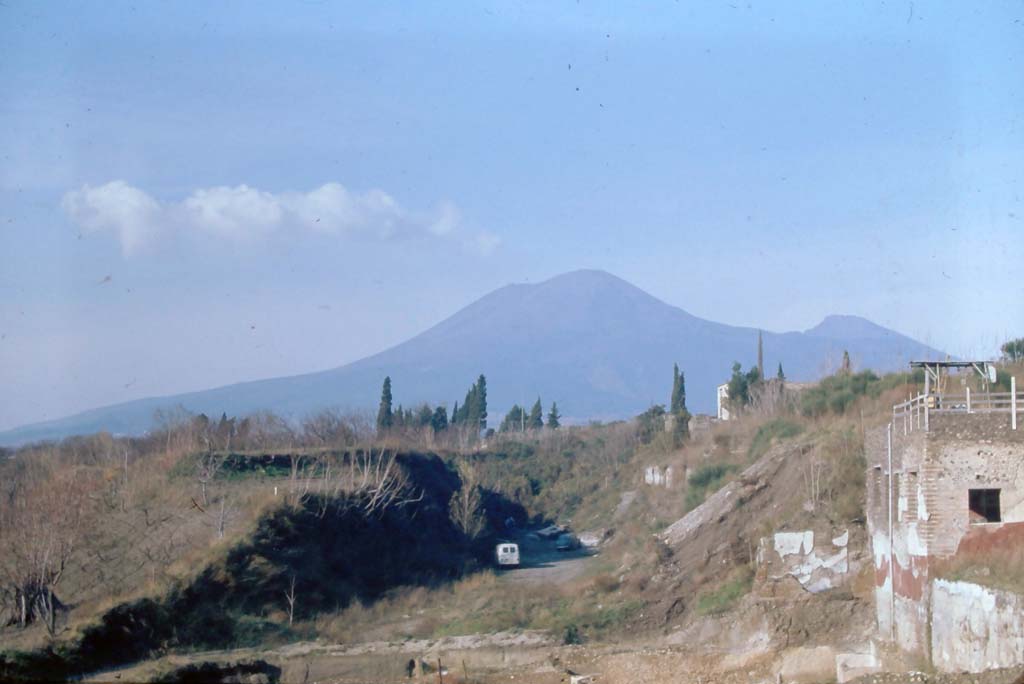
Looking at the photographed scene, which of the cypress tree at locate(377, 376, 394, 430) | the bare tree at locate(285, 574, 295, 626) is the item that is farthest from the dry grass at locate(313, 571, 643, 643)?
the cypress tree at locate(377, 376, 394, 430)

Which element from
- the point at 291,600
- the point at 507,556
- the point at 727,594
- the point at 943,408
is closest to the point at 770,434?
the point at 727,594

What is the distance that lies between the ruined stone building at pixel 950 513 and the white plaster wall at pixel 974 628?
20mm

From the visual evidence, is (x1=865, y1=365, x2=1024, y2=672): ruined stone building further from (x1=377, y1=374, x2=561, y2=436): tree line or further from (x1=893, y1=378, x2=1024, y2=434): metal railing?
(x1=377, y1=374, x2=561, y2=436): tree line

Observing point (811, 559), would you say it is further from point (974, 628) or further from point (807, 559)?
point (974, 628)

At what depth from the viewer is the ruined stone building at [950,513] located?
17.2m

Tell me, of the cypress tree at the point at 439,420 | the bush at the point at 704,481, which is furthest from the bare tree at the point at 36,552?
the cypress tree at the point at 439,420

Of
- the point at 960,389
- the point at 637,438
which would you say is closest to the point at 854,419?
the point at 960,389

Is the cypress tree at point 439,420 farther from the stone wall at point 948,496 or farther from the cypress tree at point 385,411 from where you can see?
the stone wall at point 948,496

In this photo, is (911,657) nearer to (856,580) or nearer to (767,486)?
(856,580)

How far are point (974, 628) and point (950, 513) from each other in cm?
286

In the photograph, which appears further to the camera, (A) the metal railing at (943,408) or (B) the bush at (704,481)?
(B) the bush at (704,481)

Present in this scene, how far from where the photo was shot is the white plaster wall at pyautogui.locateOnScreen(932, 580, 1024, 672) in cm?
1437

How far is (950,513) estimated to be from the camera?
18516 mm

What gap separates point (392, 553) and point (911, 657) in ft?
87.0
